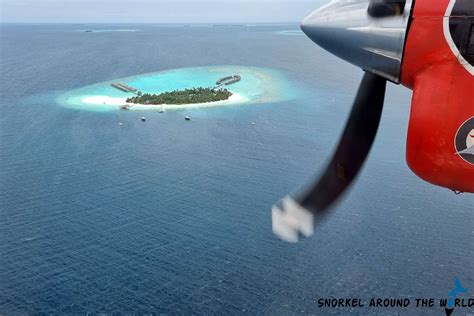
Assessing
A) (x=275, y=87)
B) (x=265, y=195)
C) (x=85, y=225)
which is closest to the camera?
(x=85, y=225)

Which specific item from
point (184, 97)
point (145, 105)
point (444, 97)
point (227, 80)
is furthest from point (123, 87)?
point (444, 97)

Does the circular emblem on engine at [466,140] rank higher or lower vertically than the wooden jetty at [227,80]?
higher

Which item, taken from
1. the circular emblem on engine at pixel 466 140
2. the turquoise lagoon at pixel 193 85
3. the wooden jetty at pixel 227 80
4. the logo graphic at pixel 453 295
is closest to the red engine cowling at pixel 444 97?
the circular emblem on engine at pixel 466 140

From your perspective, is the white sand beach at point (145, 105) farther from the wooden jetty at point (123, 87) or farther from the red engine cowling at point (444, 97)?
the red engine cowling at point (444, 97)

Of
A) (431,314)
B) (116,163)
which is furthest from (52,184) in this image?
(431,314)

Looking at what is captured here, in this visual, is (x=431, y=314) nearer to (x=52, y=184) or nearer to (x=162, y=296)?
(x=162, y=296)

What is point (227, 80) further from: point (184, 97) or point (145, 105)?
point (145, 105)

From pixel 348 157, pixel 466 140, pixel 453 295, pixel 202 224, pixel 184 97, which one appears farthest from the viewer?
pixel 184 97
